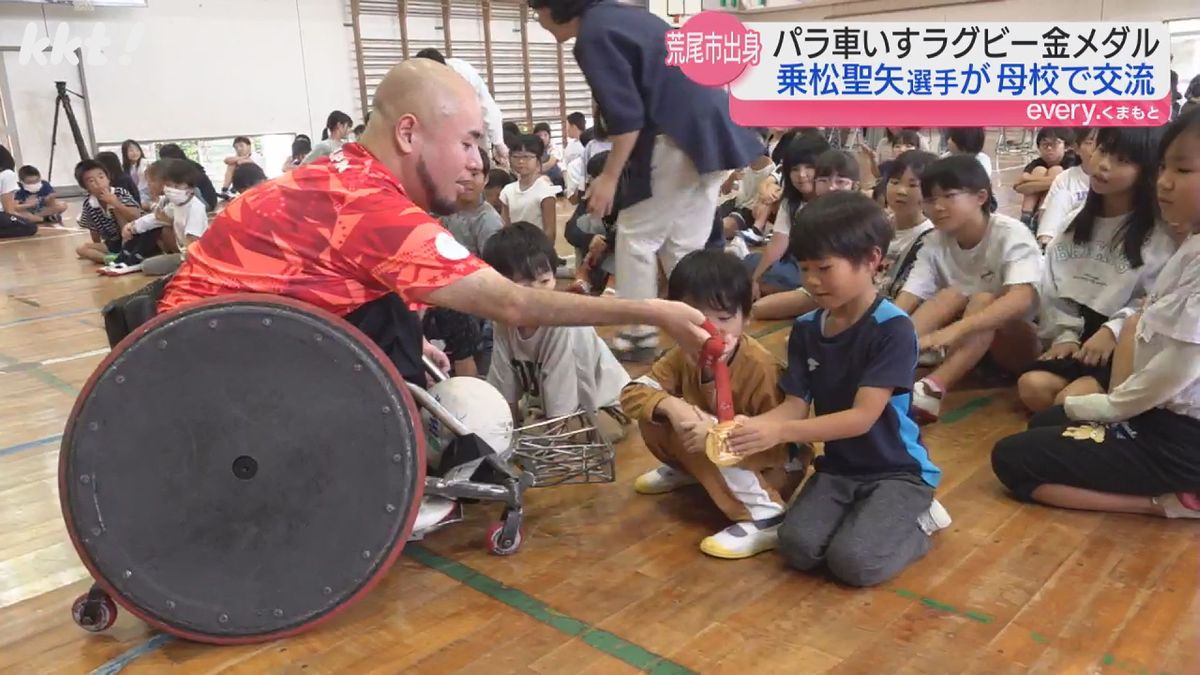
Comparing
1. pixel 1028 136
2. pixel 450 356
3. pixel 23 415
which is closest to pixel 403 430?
pixel 450 356

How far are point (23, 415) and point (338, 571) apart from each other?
1.90 m

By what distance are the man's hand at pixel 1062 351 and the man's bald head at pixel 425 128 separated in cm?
166

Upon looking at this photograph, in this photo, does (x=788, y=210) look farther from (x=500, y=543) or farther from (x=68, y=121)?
(x=68, y=121)

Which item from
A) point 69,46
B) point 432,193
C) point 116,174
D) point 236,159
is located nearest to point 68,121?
point 69,46

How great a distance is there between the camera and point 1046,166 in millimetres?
4605

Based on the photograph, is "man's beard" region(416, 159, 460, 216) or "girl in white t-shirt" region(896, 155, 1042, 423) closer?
"man's beard" region(416, 159, 460, 216)

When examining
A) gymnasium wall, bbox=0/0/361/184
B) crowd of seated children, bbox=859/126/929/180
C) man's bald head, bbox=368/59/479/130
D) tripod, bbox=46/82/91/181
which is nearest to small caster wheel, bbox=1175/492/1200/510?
man's bald head, bbox=368/59/479/130

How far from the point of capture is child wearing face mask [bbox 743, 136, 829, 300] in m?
3.52

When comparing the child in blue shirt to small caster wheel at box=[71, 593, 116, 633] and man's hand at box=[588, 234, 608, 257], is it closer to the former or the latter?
man's hand at box=[588, 234, 608, 257]

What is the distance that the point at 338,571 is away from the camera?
1.39 m

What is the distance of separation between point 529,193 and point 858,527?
3.41m

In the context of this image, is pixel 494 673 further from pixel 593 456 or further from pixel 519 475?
pixel 593 456

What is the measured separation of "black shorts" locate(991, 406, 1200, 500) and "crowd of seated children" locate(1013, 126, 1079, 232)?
2.94m

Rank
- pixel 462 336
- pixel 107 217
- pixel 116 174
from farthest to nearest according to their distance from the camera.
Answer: pixel 116 174, pixel 107 217, pixel 462 336
